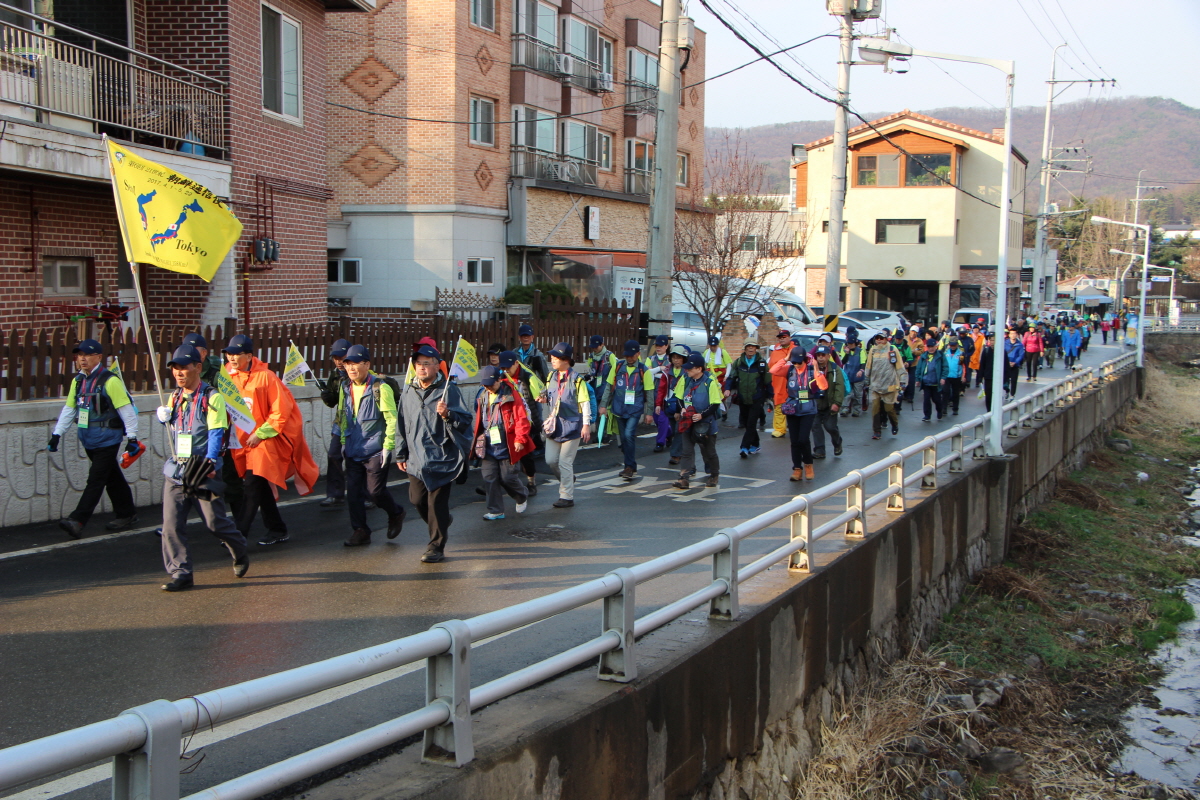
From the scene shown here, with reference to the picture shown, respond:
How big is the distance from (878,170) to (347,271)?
97.3ft

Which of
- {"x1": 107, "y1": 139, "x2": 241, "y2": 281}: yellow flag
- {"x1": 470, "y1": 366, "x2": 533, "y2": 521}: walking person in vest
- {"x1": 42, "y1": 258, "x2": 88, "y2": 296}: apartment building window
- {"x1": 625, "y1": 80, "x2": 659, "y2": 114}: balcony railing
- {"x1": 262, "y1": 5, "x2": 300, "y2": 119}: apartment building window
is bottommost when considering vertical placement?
{"x1": 470, "y1": 366, "x2": 533, "y2": 521}: walking person in vest

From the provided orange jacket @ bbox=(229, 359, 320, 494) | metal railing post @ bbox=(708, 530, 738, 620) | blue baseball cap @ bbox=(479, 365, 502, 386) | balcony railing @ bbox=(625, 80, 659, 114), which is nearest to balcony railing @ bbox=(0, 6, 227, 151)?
orange jacket @ bbox=(229, 359, 320, 494)

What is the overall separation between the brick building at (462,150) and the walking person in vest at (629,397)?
40.7 ft

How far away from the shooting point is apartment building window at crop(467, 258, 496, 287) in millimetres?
28953

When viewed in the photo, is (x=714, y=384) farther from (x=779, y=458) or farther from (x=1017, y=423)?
(x=1017, y=423)

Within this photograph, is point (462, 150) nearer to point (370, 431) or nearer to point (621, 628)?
point (370, 431)

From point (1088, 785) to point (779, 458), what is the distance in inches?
293

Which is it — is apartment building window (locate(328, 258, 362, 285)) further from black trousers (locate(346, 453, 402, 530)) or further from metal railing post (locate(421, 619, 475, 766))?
metal railing post (locate(421, 619, 475, 766))

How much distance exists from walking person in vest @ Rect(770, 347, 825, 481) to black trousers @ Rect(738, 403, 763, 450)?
171cm

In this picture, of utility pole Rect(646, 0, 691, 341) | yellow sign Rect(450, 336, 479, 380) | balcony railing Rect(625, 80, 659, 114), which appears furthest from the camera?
balcony railing Rect(625, 80, 659, 114)

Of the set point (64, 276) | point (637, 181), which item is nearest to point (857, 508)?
point (64, 276)

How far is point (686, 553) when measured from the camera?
17.0 feet

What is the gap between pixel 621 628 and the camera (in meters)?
4.80

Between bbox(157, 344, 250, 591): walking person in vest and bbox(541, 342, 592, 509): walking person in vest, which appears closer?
bbox(157, 344, 250, 591): walking person in vest
